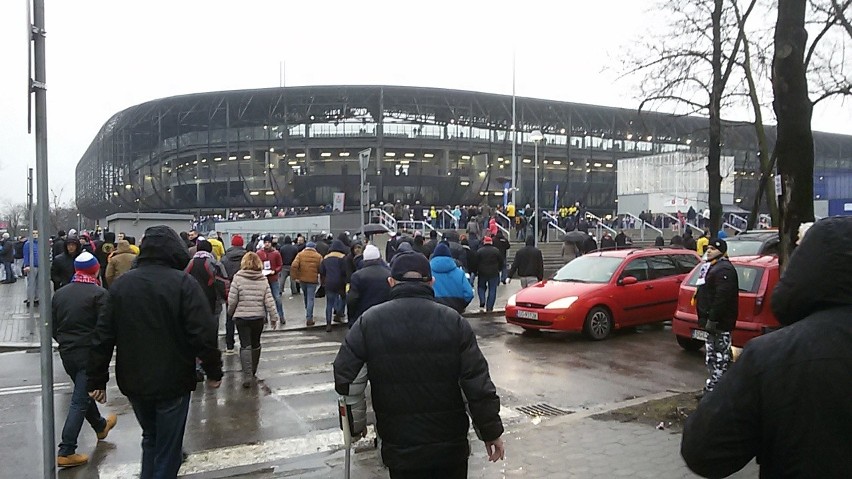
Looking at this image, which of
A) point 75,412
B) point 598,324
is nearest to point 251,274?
point 75,412

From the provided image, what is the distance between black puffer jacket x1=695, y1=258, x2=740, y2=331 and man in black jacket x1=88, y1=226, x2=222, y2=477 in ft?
18.0

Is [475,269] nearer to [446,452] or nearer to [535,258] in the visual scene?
[535,258]

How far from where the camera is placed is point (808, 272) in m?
2.01

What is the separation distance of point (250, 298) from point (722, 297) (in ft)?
18.9

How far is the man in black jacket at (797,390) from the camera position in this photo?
6.21ft

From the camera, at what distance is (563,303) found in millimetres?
11375

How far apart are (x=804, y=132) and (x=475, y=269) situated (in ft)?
32.8

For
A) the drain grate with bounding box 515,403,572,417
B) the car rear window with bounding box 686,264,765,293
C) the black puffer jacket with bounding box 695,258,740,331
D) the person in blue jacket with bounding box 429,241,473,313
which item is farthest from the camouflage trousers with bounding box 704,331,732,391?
the person in blue jacket with bounding box 429,241,473,313

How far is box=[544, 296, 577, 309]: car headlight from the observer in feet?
37.1

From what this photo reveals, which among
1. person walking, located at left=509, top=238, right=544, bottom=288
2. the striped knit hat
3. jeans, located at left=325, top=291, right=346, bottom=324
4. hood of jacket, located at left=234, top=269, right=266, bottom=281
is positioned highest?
the striped knit hat

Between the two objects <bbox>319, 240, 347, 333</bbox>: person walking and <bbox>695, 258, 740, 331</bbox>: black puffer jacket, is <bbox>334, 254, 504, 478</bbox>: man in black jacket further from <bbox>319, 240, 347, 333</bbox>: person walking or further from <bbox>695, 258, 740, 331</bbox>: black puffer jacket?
<bbox>319, 240, 347, 333</bbox>: person walking

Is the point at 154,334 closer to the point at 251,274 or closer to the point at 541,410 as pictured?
the point at 251,274

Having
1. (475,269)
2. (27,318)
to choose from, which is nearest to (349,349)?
(475,269)

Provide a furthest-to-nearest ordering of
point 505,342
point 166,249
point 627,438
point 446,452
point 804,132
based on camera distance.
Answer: point 505,342
point 804,132
point 627,438
point 166,249
point 446,452
